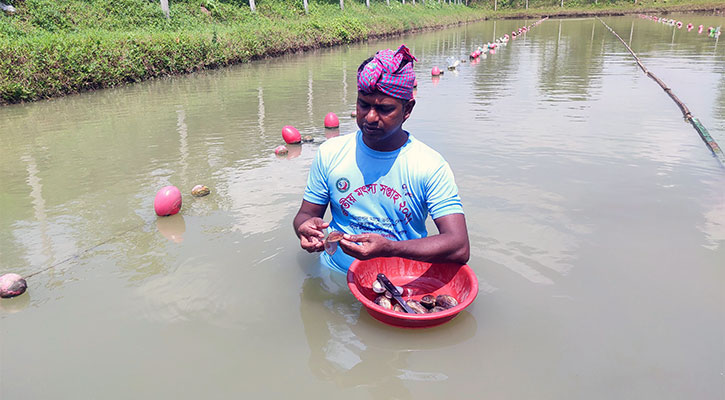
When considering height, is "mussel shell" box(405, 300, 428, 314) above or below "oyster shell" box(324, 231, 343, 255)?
below

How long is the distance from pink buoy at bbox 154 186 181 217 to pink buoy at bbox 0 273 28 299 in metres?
1.45

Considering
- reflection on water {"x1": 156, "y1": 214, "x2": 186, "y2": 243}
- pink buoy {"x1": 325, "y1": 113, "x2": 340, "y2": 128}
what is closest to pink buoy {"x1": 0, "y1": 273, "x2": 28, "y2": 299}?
reflection on water {"x1": 156, "y1": 214, "x2": 186, "y2": 243}

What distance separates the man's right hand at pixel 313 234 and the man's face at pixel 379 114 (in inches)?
22.9

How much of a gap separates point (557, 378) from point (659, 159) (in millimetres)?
4794

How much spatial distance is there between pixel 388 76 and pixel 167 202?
10.1 feet

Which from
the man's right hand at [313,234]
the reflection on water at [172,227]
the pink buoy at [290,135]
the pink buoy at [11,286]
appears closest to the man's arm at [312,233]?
the man's right hand at [313,234]

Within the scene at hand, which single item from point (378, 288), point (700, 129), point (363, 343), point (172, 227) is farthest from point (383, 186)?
point (700, 129)

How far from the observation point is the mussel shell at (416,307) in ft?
9.53

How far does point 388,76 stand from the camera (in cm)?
259

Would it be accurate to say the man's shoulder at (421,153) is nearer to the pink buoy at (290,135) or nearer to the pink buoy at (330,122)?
the pink buoy at (290,135)

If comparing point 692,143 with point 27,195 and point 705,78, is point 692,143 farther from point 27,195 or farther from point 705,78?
point 27,195

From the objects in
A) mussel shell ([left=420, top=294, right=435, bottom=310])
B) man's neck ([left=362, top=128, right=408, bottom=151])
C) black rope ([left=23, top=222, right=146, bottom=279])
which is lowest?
black rope ([left=23, top=222, right=146, bottom=279])

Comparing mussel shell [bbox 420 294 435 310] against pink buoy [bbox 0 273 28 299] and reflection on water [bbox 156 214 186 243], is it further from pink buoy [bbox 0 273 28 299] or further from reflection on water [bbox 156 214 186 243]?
pink buoy [bbox 0 273 28 299]

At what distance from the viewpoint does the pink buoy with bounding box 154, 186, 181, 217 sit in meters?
4.76
